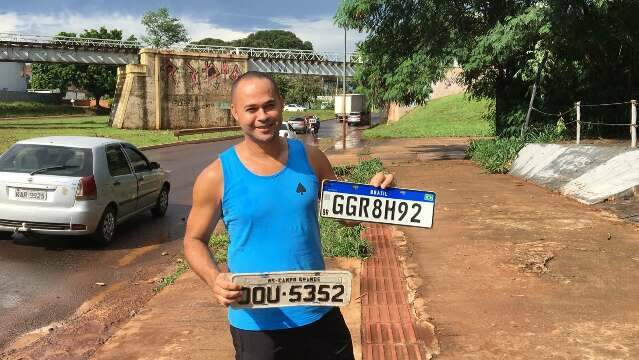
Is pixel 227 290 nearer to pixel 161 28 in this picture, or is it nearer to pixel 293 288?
pixel 293 288

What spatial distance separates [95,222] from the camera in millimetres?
7844

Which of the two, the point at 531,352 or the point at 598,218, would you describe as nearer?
the point at 531,352

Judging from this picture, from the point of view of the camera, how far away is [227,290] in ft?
6.80

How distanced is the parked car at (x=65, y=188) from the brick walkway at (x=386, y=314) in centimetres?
385

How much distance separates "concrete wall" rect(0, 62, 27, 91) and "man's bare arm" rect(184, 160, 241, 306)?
339 ft

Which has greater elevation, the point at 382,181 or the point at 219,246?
the point at 382,181

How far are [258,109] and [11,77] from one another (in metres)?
108

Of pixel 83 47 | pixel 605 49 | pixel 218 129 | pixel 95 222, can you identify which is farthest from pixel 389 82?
pixel 83 47

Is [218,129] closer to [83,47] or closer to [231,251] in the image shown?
[83,47]

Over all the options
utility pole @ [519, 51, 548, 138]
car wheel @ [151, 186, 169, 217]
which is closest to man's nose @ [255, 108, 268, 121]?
car wheel @ [151, 186, 169, 217]

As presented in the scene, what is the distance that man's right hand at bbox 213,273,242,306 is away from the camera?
2068mm

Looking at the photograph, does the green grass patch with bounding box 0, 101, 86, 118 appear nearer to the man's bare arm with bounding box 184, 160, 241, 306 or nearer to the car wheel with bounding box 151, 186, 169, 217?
the car wheel with bounding box 151, 186, 169, 217

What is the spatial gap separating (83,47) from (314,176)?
48286 mm

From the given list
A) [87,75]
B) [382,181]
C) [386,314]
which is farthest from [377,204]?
[87,75]
